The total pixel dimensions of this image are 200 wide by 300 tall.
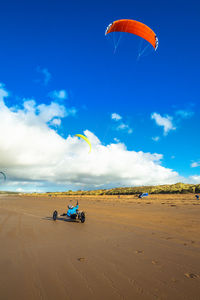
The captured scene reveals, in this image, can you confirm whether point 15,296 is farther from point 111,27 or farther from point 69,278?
point 111,27

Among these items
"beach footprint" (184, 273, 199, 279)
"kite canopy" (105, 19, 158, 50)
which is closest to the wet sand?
"beach footprint" (184, 273, 199, 279)

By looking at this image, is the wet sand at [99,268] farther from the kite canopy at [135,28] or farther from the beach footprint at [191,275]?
the kite canopy at [135,28]

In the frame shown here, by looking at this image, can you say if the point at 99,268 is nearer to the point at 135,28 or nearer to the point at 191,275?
the point at 191,275

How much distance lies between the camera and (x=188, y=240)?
7.36 metres

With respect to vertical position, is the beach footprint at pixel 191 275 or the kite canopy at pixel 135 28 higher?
the kite canopy at pixel 135 28

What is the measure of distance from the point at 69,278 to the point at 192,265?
3098mm

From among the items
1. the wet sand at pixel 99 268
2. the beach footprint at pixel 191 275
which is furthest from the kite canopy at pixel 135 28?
the beach footprint at pixel 191 275

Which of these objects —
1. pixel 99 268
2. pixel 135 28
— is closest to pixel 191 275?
pixel 99 268

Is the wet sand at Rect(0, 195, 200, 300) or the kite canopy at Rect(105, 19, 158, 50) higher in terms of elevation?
the kite canopy at Rect(105, 19, 158, 50)

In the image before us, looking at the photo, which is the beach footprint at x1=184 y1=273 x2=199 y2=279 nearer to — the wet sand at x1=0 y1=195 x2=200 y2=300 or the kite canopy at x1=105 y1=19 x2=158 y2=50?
the wet sand at x1=0 y1=195 x2=200 y2=300

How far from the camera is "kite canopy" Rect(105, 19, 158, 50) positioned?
52.6 feet

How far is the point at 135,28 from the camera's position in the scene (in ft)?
53.6

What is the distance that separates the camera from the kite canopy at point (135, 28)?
52.6ft

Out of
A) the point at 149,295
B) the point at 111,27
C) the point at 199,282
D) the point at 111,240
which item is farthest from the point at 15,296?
the point at 111,27
